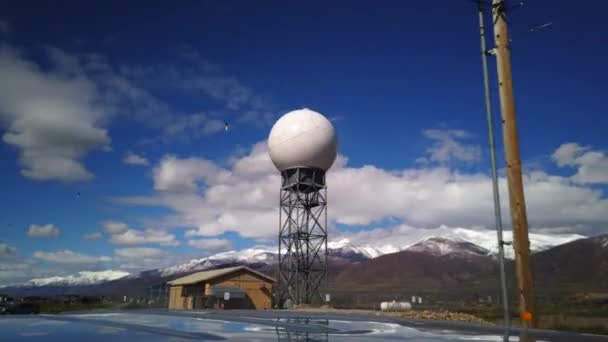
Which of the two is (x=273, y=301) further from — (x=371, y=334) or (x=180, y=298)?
(x=371, y=334)

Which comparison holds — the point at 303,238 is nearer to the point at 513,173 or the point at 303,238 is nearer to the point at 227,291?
the point at 227,291

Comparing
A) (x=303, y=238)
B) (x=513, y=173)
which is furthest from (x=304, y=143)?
(x=513, y=173)

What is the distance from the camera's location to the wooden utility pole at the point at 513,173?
845 centimetres

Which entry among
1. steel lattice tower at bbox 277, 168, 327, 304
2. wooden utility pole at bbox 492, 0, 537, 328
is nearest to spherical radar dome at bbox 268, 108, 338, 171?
steel lattice tower at bbox 277, 168, 327, 304

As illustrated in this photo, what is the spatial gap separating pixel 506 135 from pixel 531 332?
147 inches

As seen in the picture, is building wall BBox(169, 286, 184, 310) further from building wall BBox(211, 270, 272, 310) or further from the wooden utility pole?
the wooden utility pole

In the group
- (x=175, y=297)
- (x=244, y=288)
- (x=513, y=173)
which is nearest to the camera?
(x=513, y=173)

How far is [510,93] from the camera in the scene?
912 cm

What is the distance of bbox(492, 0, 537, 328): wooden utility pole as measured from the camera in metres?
8.45

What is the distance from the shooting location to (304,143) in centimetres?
4409

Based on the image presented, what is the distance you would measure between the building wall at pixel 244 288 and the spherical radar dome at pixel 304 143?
11.2m

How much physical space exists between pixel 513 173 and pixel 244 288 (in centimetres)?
4063

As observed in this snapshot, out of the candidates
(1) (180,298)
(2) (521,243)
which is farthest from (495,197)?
(1) (180,298)

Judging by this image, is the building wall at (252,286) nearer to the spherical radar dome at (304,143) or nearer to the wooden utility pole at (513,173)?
the spherical radar dome at (304,143)
